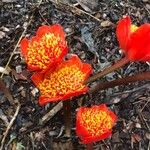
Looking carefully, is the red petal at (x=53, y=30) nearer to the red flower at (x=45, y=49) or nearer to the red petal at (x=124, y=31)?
the red flower at (x=45, y=49)

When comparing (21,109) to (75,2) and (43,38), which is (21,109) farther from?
(75,2)

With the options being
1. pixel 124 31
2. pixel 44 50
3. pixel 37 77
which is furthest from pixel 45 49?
pixel 124 31

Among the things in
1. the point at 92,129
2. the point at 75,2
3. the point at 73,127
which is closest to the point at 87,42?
the point at 75,2

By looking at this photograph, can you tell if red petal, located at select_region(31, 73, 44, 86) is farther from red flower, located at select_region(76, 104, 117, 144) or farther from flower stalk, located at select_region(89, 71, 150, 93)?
flower stalk, located at select_region(89, 71, 150, 93)

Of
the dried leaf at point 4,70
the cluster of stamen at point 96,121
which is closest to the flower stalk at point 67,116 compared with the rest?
the cluster of stamen at point 96,121

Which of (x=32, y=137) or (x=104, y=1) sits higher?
(x=104, y=1)
